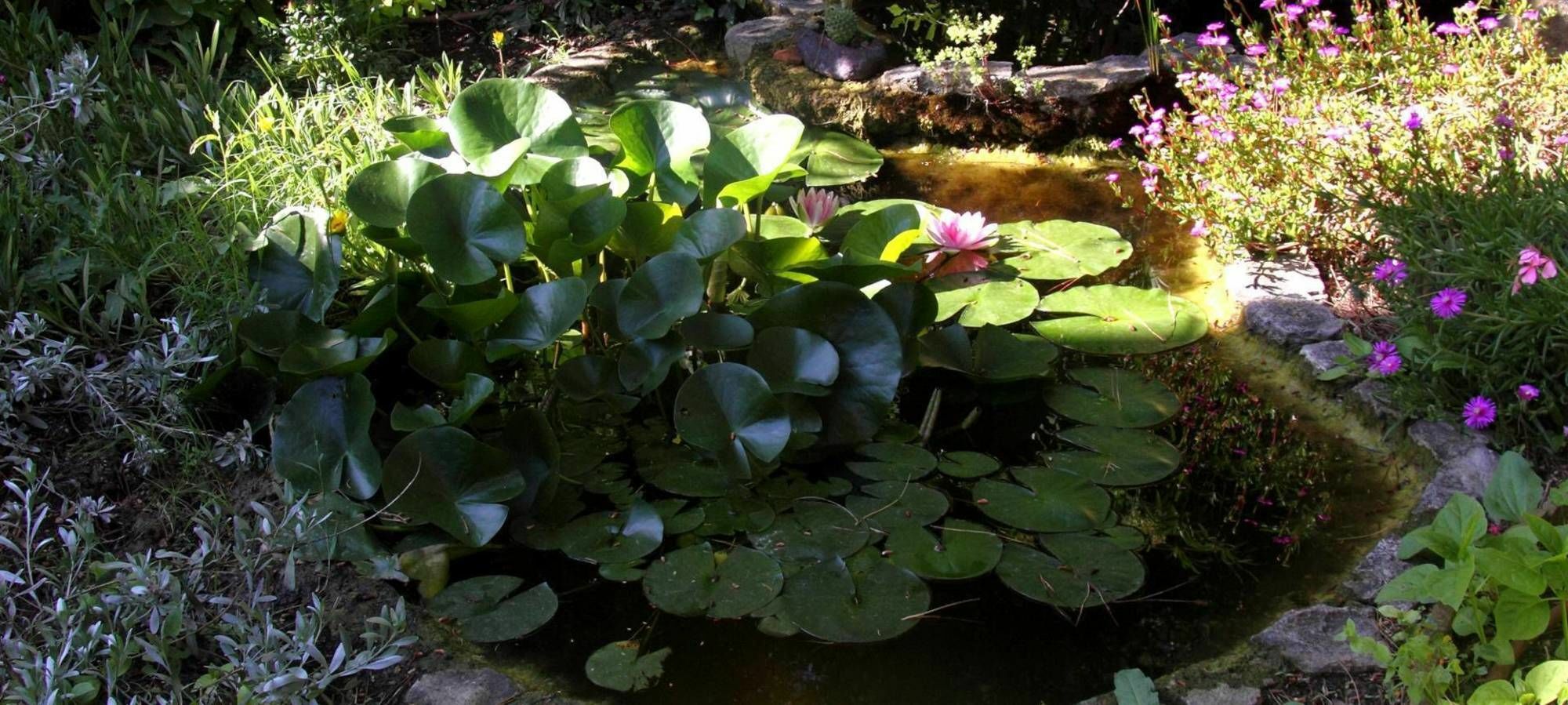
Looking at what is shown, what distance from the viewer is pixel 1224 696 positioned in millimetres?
1771

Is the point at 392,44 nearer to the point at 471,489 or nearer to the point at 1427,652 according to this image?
the point at 471,489

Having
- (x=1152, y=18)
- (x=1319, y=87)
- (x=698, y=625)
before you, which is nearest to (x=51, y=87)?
(x=698, y=625)

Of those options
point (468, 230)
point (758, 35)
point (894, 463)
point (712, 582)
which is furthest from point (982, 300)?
point (758, 35)

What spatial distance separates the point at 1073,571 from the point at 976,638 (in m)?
0.24

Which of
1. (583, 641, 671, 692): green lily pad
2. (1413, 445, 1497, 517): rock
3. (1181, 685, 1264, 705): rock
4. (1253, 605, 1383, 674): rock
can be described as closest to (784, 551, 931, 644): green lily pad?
(583, 641, 671, 692): green lily pad

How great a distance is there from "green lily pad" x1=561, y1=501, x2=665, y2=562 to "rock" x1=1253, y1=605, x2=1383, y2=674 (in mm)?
1111

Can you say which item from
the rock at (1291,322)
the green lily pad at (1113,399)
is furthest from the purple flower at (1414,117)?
the green lily pad at (1113,399)

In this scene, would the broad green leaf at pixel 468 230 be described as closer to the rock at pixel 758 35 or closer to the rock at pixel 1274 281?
the rock at pixel 1274 281

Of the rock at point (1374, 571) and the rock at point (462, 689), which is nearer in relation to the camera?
the rock at point (462, 689)

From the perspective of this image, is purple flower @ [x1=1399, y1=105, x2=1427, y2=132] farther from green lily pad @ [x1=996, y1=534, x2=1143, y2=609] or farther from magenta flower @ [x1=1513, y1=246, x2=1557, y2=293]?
green lily pad @ [x1=996, y1=534, x2=1143, y2=609]

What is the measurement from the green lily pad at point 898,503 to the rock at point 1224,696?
63 cm

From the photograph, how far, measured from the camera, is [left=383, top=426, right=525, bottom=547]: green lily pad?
7.04ft

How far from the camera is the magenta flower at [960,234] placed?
9.73 feet

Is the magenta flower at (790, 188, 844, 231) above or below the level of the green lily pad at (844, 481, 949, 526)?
above
